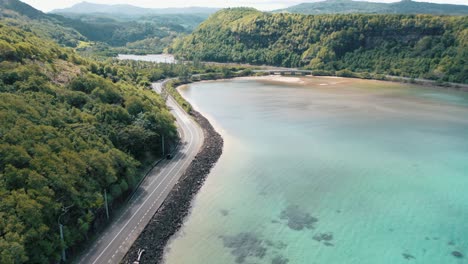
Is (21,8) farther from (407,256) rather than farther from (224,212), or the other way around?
(407,256)

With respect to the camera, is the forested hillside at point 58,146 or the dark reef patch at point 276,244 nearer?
the forested hillside at point 58,146

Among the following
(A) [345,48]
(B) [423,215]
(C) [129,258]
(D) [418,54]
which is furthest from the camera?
(A) [345,48]

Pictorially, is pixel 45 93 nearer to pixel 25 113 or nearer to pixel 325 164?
pixel 25 113

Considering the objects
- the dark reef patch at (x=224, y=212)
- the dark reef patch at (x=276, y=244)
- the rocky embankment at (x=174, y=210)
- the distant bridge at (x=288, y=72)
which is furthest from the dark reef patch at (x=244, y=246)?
the distant bridge at (x=288, y=72)

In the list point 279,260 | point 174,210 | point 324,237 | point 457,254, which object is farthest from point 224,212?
point 457,254

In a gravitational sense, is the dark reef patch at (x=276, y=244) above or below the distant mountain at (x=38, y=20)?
below

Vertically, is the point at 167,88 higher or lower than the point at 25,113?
lower

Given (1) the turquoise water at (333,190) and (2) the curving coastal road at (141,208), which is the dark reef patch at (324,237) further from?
(2) the curving coastal road at (141,208)

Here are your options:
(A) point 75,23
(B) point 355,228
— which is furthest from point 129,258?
(A) point 75,23
